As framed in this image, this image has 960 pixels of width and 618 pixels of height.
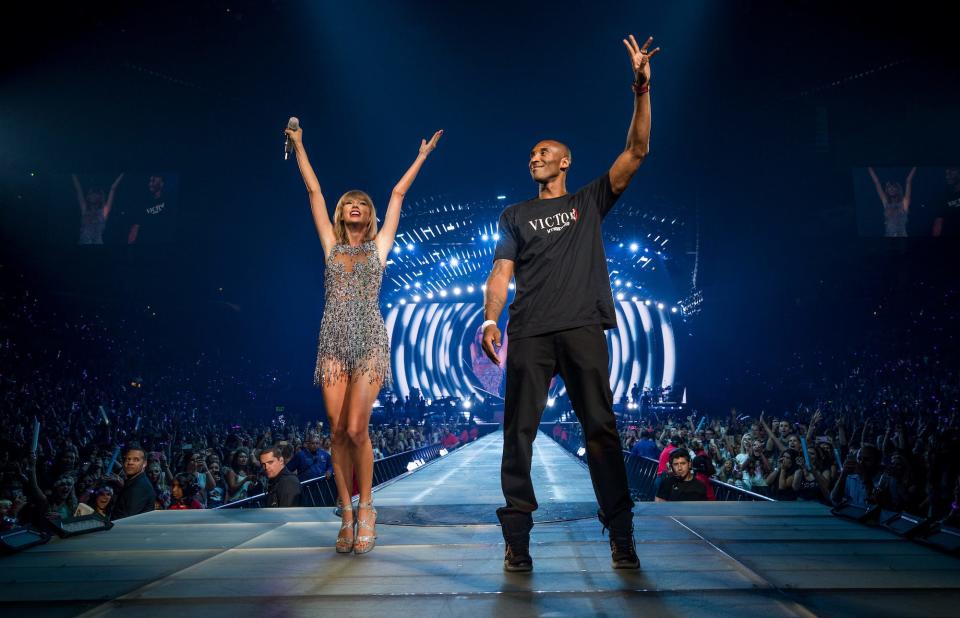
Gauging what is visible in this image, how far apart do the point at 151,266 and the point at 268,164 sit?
26.1ft

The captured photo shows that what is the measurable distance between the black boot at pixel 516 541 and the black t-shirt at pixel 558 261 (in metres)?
0.75

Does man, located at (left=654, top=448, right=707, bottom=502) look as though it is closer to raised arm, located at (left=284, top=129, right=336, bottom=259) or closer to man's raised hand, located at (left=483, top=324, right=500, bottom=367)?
man's raised hand, located at (left=483, top=324, right=500, bottom=367)

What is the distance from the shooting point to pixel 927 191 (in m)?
15.3

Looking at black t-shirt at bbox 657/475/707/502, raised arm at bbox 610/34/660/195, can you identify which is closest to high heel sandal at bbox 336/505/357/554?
raised arm at bbox 610/34/660/195

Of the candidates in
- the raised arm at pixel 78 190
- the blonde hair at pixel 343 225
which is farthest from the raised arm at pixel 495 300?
the raised arm at pixel 78 190

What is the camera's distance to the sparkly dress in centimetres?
301

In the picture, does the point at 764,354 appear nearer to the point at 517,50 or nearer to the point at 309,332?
the point at 517,50

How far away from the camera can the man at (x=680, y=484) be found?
5430 millimetres

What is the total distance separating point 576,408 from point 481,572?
0.77 m

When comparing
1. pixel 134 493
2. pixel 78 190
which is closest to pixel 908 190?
pixel 134 493

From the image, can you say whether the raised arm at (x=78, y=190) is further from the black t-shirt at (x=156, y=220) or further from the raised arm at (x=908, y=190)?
the raised arm at (x=908, y=190)

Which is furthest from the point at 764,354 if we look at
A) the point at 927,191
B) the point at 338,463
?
the point at 338,463

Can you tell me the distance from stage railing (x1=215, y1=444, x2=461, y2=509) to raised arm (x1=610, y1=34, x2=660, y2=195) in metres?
4.16

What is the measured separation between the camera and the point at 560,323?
2.48m
